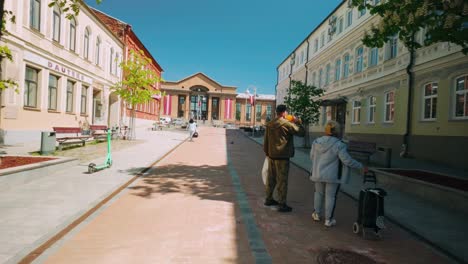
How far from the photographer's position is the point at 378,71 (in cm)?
1941

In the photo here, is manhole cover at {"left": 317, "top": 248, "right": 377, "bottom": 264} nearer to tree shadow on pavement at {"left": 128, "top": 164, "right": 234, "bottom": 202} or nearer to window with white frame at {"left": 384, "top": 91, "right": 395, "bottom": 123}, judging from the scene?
tree shadow on pavement at {"left": 128, "top": 164, "right": 234, "bottom": 202}

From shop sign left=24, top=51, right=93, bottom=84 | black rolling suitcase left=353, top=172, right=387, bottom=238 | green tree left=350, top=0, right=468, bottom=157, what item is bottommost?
black rolling suitcase left=353, top=172, right=387, bottom=238

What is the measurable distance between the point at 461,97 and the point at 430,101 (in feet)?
6.21

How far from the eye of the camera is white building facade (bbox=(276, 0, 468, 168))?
12.9m

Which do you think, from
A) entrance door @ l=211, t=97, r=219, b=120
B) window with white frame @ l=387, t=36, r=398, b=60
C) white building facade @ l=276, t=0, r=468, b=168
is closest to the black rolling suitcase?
white building facade @ l=276, t=0, r=468, b=168

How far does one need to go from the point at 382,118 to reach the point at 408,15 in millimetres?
13715

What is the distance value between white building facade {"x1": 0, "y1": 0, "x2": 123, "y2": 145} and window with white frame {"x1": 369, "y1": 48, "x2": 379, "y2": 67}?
690 inches

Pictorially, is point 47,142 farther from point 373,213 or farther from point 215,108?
point 215,108

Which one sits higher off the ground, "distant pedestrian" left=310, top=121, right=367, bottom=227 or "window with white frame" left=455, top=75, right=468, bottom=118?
"window with white frame" left=455, top=75, right=468, bottom=118

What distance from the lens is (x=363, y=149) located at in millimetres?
11766

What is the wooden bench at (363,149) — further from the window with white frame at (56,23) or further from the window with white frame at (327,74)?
the window with white frame at (327,74)

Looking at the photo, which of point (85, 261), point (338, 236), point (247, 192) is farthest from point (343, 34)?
point (85, 261)

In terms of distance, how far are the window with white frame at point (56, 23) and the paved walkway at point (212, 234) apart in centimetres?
1490

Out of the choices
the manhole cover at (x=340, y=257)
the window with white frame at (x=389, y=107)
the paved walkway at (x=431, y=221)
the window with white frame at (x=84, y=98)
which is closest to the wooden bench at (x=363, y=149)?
the paved walkway at (x=431, y=221)
